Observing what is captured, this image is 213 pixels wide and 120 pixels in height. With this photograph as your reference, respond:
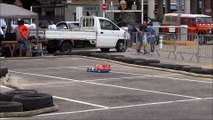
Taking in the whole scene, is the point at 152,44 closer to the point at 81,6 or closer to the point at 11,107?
the point at 11,107

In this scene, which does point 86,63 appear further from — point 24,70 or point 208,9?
point 208,9

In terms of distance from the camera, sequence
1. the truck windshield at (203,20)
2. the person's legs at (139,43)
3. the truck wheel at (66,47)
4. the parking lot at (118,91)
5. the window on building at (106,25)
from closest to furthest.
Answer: the parking lot at (118,91)
the person's legs at (139,43)
the truck wheel at (66,47)
the window on building at (106,25)
the truck windshield at (203,20)

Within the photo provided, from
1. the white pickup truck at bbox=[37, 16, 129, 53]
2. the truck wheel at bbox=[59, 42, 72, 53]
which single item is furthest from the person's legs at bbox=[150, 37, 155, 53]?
the truck wheel at bbox=[59, 42, 72, 53]

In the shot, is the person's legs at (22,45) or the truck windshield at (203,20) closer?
the person's legs at (22,45)

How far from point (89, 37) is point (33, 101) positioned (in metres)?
17.5

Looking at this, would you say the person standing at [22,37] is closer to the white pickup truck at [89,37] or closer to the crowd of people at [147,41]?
the white pickup truck at [89,37]

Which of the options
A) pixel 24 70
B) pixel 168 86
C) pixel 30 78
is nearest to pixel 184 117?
pixel 168 86

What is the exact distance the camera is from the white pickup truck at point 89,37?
27.4 m

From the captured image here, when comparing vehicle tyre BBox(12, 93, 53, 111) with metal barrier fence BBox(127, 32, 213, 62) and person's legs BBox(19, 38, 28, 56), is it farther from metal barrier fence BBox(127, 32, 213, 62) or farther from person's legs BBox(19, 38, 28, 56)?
person's legs BBox(19, 38, 28, 56)

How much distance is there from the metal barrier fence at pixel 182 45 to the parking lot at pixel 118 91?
15.1ft

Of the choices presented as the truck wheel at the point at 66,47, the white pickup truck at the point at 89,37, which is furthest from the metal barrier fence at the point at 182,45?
the truck wheel at the point at 66,47

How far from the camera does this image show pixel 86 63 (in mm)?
22438

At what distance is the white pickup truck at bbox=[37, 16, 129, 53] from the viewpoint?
2744cm

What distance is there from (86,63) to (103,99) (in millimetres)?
10116
